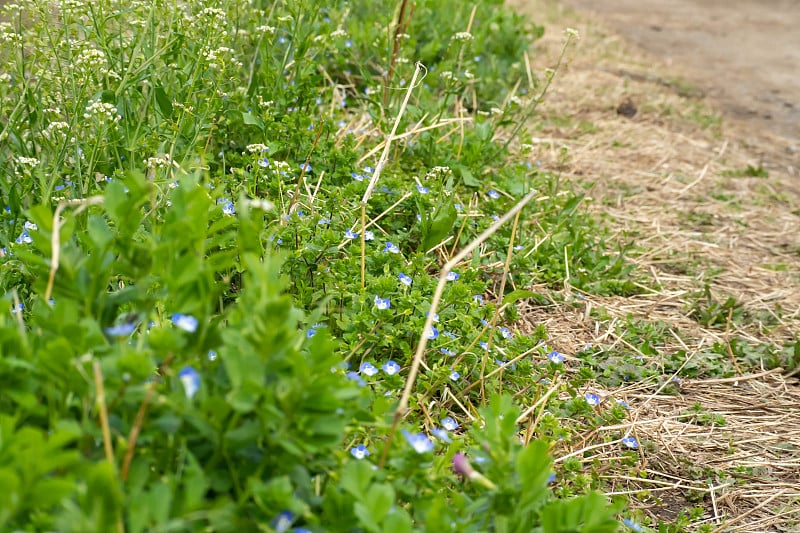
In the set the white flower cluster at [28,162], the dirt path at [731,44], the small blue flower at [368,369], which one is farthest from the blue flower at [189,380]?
the dirt path at [731,44]

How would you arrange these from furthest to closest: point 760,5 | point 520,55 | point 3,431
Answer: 1. point 760,5
2. point 520,55
3. point 3,431

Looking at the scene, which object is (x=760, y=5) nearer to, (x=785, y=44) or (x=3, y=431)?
(x=785, y=44)

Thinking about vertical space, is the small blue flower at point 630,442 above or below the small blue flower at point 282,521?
below

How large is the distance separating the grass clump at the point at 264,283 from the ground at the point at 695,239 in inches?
8.9

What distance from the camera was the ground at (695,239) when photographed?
7.47ft

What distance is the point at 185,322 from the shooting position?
4.55 ft

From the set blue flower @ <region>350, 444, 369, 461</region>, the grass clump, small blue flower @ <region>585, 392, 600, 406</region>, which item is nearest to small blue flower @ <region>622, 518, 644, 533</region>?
the grass clump

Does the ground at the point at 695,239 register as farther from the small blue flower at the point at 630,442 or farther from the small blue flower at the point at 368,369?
the small blue flower at the point at 368,369


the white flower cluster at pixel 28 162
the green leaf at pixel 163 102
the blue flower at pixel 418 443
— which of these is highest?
the green leaf at pixel 163 102

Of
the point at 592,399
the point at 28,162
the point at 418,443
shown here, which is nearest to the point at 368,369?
the point at 418,443

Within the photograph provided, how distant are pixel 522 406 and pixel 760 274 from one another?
5.57 feet

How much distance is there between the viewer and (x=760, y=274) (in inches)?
135

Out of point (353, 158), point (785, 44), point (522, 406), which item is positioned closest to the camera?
point (522, 406)

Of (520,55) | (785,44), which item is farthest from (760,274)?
(785,44)
